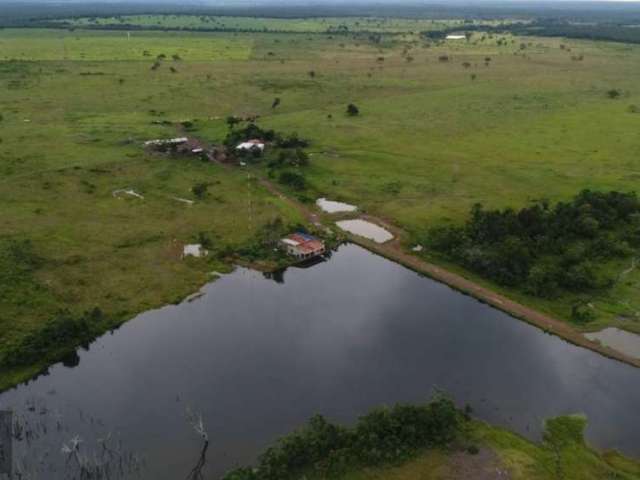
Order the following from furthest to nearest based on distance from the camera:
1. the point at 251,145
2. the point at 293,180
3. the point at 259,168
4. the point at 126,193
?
the point at 251,145
the point at 259,168
the point at 293,180
the point at 126,193

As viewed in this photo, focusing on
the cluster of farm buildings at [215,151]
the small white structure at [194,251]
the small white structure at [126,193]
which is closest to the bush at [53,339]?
the small white structure at [194,251]

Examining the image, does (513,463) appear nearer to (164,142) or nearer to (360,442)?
(360,442)

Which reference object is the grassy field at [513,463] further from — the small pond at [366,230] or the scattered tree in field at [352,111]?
the scattered tree in field at [352,111]

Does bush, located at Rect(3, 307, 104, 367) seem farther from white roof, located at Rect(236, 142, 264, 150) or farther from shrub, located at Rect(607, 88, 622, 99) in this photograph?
shrub, located at Rect(607, 88, 622, 99)

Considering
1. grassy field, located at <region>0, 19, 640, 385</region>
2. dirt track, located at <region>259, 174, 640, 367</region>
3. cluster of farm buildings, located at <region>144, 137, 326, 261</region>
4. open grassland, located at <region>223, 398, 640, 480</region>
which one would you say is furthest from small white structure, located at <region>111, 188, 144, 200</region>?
open grassland, located at <region>223, 398, 640, 480</region>

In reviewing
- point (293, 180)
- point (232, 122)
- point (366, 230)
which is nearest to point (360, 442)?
point (366, 230)

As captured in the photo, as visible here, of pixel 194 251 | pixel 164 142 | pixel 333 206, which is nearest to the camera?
pixel 194 251

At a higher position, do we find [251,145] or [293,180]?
[251,145]
